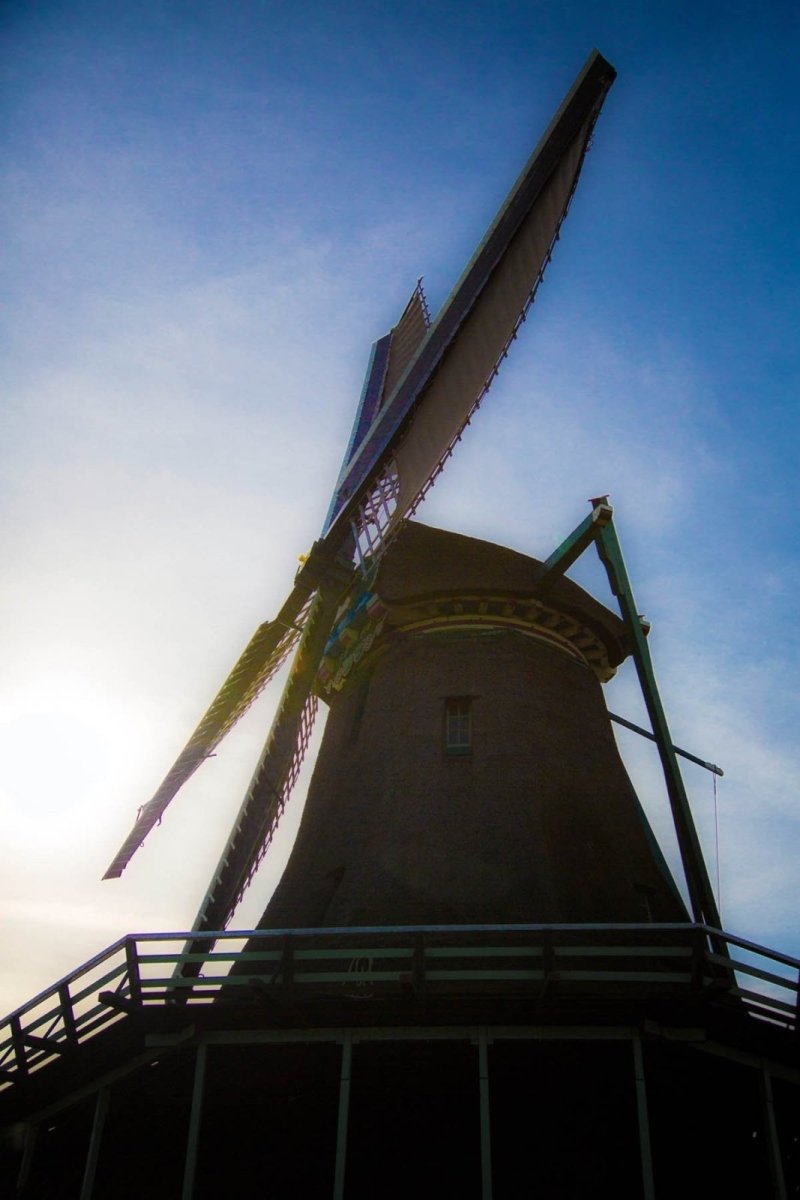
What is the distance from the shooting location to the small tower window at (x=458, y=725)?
42.5 feet

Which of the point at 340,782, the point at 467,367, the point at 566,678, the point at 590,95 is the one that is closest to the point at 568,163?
the point at 590,95

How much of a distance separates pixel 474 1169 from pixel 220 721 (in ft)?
30.1

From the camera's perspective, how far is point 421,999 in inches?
351

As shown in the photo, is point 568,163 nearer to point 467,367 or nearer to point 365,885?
point 467,367

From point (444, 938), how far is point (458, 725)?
140 inches

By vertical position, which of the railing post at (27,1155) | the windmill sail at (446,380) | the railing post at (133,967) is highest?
the windmill sail at (446,380)

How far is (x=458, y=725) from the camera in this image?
13367 millimetres

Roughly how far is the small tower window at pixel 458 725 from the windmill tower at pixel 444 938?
3.1 inches

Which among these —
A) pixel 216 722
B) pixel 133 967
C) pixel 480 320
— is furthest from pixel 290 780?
pixel 480 320

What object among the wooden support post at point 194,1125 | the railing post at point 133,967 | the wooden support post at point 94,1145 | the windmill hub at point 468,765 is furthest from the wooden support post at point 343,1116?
the wooden support post at point 94,1145

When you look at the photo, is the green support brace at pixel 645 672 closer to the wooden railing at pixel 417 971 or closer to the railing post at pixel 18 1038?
the wooden railing at pixel 417 971

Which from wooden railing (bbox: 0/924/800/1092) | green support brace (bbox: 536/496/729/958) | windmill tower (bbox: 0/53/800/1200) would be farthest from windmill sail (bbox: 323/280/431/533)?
wooden railing (bbox: 0/924/800/1092)

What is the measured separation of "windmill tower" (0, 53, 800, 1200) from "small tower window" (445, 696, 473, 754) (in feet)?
0.26

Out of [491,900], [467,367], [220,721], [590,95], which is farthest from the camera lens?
[220,721]
